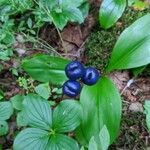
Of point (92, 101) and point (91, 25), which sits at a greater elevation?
point (91, 25)

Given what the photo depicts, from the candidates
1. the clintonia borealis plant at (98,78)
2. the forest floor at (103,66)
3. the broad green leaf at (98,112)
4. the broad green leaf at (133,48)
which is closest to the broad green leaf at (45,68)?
the clintonia borealis plant at (98,78)

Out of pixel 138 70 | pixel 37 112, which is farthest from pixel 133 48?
pixel 37 112

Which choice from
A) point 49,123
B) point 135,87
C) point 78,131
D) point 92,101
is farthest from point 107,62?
point 49,123

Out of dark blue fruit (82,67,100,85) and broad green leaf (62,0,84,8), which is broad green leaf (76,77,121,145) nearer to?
dark blue fruit (82,67,100,85)

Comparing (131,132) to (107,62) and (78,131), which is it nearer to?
(78,131)

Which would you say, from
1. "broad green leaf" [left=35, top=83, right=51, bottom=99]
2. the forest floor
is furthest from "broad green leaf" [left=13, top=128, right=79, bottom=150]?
the forest floor

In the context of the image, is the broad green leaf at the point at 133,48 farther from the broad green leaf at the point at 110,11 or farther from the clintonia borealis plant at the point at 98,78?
the broad green leaf at the point at 110,11
